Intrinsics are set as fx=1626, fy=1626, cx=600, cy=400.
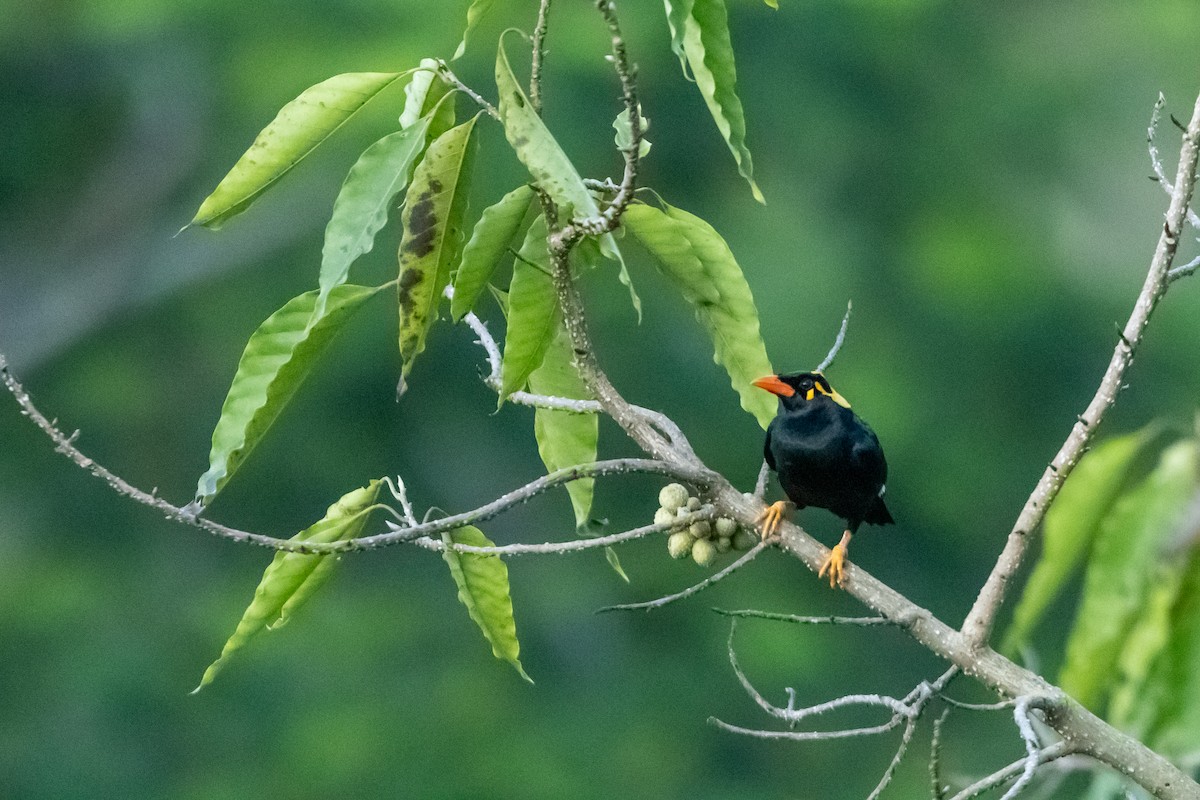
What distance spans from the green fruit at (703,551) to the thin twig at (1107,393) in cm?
47

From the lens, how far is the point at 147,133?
12289 mm

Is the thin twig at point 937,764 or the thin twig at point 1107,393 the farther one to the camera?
the thin twig at point 1107,393

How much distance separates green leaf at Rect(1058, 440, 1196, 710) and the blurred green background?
9.18m

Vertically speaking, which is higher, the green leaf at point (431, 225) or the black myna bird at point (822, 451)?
the green leaf at point (431, 225)

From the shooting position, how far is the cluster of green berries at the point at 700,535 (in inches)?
100

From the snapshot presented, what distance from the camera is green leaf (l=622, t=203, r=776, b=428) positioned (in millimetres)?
2314

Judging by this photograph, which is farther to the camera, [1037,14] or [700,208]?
[1037,14]

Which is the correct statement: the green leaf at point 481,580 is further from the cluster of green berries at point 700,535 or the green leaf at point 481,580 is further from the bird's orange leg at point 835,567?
the bird's orange leg at point 835,567

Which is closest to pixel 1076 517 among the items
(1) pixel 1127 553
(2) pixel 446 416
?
(1) pixel 1127 553

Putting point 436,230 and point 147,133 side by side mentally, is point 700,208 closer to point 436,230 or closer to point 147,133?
point 147,133

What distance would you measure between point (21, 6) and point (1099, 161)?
8.28 meters

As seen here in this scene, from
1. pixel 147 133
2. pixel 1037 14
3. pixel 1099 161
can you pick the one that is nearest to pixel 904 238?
pixel 1099 161

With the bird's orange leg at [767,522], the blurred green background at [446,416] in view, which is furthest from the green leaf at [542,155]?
the blurred green background at [446,416]

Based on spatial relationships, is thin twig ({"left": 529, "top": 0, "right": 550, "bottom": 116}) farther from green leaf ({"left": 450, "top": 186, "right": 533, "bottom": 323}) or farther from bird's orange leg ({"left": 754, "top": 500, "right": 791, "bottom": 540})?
bird's orange leg ({"left": 754, "top": 500, "right": 791, "bottom": 540})
